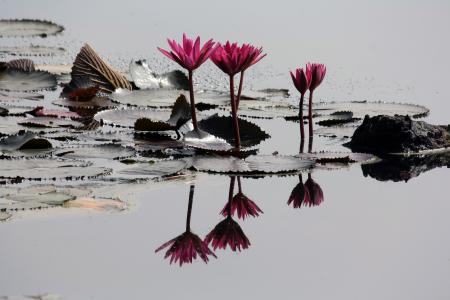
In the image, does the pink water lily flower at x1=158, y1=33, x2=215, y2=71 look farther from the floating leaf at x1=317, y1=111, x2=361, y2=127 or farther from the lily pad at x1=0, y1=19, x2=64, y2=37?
the lily pad at x1=0, y1=19, x2=64, y2=37

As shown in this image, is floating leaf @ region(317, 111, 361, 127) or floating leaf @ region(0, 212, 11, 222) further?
floating leaf @ region(317, 111, 361, 127)

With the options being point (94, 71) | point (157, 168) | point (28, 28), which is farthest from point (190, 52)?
point (28, 28)

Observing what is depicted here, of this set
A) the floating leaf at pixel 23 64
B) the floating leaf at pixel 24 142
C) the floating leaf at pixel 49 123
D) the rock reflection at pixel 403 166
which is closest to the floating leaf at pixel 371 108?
the rock reflection at pixel 403 166

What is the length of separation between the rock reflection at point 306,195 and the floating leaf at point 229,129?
456 mm

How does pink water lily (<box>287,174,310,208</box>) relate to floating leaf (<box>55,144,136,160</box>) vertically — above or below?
below

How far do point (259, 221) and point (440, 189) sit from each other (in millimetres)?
584

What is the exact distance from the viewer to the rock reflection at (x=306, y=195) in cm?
233

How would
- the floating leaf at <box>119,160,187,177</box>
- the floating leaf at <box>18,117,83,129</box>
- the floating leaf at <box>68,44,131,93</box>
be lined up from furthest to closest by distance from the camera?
the floating leaf at <box>68,44,131,93</box> → the floating leaf at <box>18,117,83,129</box> → the floating leaf at <box>119,160,187,177</box>

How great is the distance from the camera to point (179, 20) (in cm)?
552

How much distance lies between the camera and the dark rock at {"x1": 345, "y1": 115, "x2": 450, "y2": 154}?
9.44ft

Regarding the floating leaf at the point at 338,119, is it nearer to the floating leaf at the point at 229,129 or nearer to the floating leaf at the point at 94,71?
the floating leaf at the point at 229,129

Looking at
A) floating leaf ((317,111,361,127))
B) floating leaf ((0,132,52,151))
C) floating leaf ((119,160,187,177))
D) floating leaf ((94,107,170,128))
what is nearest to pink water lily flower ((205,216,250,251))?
floating leaf ((119,160,187,177))

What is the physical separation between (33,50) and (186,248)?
3029 mm

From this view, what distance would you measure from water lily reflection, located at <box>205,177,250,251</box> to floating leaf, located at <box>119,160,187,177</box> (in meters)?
0.36
